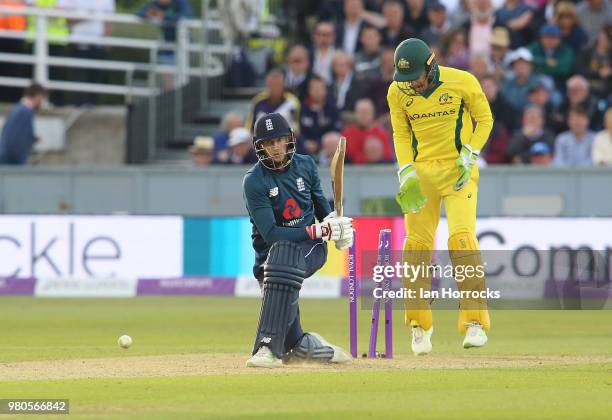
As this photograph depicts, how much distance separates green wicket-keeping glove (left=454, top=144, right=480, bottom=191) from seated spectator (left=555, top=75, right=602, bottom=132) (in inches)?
379

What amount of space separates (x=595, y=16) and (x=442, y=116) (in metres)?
12.3

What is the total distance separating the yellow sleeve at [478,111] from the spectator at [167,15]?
44.0 feet

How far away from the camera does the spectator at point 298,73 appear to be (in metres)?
23.0

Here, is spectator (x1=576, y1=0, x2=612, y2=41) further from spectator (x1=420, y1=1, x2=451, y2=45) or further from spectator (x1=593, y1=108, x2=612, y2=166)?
spectator (x1=593, y1=108, x2=612, y2=166)

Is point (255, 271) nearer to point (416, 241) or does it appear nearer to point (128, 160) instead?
point (416, 241)

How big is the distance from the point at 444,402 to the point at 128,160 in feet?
49.4

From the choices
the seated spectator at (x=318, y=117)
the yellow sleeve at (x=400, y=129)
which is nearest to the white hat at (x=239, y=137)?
the seated spectator at (x=318, y=117)

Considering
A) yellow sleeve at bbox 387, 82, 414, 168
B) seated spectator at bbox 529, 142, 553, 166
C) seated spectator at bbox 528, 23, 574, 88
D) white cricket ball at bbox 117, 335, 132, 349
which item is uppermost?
seated spectator at bbox 528, 23, 574, 88

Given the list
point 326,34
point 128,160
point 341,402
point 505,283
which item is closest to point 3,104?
point 128,160

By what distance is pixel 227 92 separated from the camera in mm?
25422

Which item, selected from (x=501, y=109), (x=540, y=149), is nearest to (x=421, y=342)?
(x=540, y=149)

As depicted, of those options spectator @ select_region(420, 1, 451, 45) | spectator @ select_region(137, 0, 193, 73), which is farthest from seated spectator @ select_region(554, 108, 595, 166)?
spectator @ select_region(137, 0, 193, 73)

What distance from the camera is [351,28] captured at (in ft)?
78.6

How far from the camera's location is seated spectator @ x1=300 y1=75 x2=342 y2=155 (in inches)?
888
